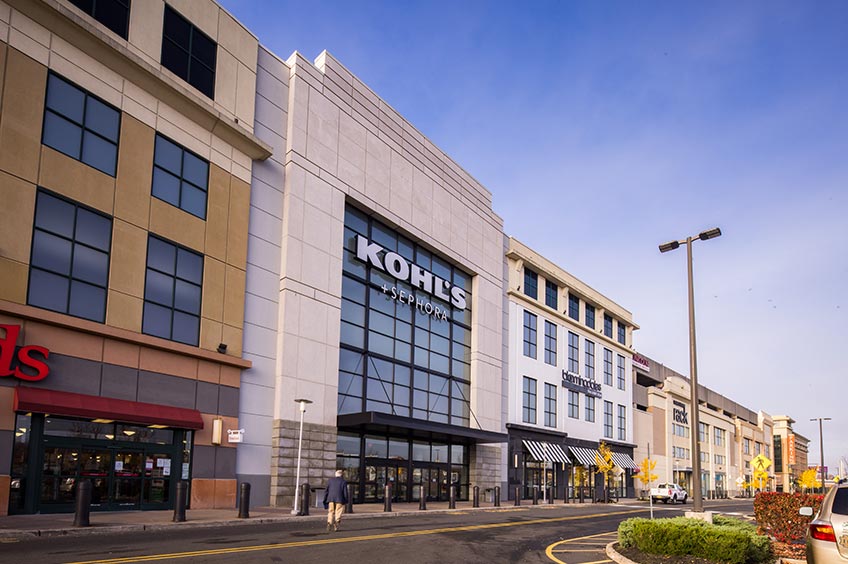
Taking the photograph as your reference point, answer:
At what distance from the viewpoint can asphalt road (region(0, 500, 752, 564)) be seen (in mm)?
12922

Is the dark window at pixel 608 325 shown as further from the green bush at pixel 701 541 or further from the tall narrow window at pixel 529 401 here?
the green bush at pixel 701 541

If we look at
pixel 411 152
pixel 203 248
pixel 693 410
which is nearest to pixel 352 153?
pixel 411 152

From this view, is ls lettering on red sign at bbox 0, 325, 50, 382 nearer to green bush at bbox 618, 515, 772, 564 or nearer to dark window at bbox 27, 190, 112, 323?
dark window at bbox 27, 190, 112, 323

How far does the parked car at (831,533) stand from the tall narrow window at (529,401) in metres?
37.8

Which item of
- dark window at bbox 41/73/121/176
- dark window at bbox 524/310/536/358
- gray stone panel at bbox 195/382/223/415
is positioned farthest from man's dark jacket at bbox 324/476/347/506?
dark window at bbox 524/310/536/358

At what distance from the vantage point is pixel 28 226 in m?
20.4

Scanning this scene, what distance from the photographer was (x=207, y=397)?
25438mm

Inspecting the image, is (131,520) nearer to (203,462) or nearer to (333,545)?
(203,462)

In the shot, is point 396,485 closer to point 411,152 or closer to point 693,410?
point 411,152

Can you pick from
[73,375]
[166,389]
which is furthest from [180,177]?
[73,375]

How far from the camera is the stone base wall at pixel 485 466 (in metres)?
40.6

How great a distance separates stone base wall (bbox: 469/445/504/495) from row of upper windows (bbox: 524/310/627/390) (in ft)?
29.4

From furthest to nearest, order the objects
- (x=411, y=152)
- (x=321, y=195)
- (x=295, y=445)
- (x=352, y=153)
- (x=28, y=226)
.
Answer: (x=411, y=152) < (x=352, y=153) < (x=321, y=195) < (x=295, y=445) < (x=28, y=226)

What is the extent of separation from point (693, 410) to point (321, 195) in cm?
1806
